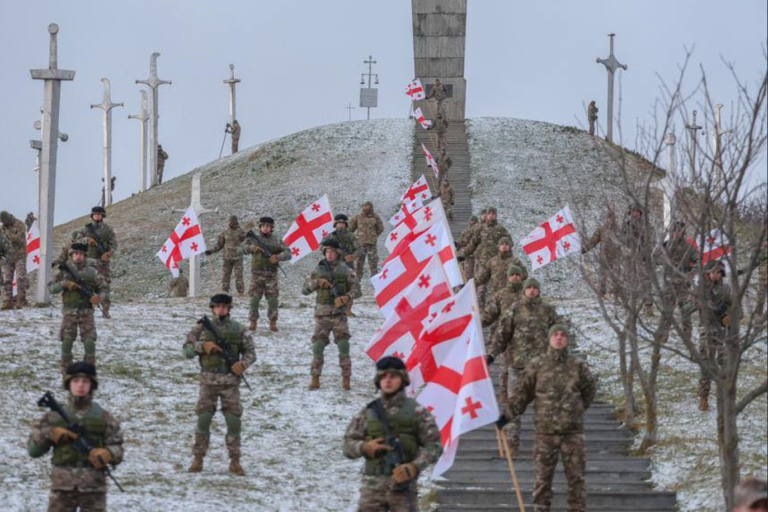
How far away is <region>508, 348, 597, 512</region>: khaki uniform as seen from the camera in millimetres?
16094

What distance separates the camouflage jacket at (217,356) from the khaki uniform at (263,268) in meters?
8.68

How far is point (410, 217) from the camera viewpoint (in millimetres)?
28156

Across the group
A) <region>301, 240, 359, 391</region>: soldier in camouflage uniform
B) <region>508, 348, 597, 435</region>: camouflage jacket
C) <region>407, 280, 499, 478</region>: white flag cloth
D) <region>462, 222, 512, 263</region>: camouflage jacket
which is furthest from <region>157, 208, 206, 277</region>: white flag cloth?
<region>508, 348, 597, 435</region>: camouflage jacket

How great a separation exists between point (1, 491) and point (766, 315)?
8814 mm

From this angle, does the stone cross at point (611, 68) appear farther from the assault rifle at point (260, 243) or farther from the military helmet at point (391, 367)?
the military helmet at point (391, 367)

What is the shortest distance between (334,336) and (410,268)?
131 inches

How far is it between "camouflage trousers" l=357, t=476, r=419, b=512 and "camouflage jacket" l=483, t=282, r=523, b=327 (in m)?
6.87

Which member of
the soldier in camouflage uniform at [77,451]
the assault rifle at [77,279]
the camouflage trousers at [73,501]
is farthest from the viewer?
the assault rifle at [77,279]

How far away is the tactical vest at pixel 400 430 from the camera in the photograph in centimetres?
1335

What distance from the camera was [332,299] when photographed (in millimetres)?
23391

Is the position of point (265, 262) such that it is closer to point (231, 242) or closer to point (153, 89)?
point (231, 242)

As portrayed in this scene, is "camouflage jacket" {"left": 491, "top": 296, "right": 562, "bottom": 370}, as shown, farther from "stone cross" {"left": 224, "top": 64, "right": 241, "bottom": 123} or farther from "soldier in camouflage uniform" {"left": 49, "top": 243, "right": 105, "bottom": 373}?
"stone cross" {"left": 224, "top": 64, "right": 241, "bottom": 123}

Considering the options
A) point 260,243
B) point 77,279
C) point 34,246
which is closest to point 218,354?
point 77,279

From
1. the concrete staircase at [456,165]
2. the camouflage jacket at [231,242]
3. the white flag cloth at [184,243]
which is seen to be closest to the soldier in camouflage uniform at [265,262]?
the white flag cloth at [184,243]
